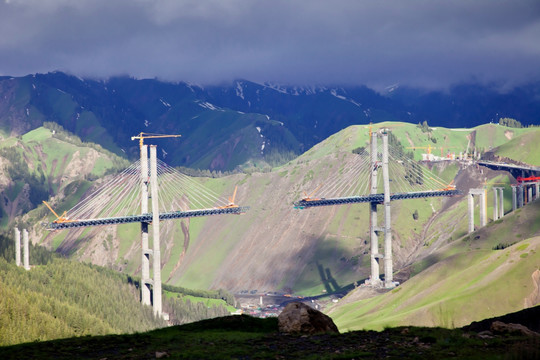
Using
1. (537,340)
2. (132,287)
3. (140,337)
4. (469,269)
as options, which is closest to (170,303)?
(132,287)

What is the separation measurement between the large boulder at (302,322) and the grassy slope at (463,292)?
113ft

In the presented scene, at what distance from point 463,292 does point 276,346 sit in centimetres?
7259

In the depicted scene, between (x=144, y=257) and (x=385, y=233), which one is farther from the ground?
(x=385, y=233)

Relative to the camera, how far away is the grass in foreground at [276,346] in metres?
32.5

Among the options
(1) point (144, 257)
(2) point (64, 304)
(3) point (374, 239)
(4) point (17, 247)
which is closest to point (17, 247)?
(4) point (17, 247)

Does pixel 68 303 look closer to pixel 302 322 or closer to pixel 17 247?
pixel 17 247

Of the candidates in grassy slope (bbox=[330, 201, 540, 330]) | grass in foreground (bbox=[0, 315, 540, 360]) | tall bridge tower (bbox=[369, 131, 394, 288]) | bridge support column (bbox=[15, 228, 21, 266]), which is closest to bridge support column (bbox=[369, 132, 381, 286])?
tall bridge tower (bbox=[369, 131, 394, 288])

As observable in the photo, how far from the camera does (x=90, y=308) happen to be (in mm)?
139875

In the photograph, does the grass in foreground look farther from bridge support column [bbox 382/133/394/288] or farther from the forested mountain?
bridge support column [bbox 382/133/394/288]

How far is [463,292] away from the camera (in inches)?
4075

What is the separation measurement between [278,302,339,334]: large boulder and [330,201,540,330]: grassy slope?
1353 inches

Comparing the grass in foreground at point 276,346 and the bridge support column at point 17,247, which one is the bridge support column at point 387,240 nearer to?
the bridge support column at point 17,247

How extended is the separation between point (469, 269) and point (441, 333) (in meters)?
86.5

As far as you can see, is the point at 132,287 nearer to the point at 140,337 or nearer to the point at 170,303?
the point at 170,303
